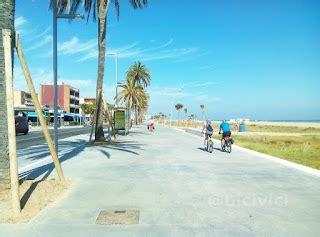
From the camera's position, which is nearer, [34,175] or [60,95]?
[34,175]

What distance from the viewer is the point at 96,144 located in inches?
825

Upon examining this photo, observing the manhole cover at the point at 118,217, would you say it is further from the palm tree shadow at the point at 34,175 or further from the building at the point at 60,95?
the building at the point at 60,95

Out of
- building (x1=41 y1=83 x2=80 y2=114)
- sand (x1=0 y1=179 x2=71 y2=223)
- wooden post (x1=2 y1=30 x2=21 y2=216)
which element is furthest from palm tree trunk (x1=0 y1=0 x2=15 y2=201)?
building (x1=41 y1=83 x2=80 y2=114)

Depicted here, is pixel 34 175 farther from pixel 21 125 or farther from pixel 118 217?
pixel 21 125

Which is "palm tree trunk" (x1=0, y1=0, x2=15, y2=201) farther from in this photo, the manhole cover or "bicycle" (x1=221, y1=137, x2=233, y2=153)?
"bicycle" (x1=221, y1=137, x2=233, y2=153)

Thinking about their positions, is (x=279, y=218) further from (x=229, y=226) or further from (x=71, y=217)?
(x=71, y=217)

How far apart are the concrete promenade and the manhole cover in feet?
0.36

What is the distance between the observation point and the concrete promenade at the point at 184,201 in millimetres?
5320

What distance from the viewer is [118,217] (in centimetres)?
593

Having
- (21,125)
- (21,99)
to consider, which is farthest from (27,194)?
(21,99)

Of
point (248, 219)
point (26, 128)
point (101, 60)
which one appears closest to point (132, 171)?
point (248, 219)

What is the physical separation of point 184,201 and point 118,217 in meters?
1.59

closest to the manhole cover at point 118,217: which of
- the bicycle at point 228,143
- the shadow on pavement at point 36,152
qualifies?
the shadow on pavement at point 36,152

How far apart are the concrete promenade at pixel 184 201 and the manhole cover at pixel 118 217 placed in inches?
4.3
